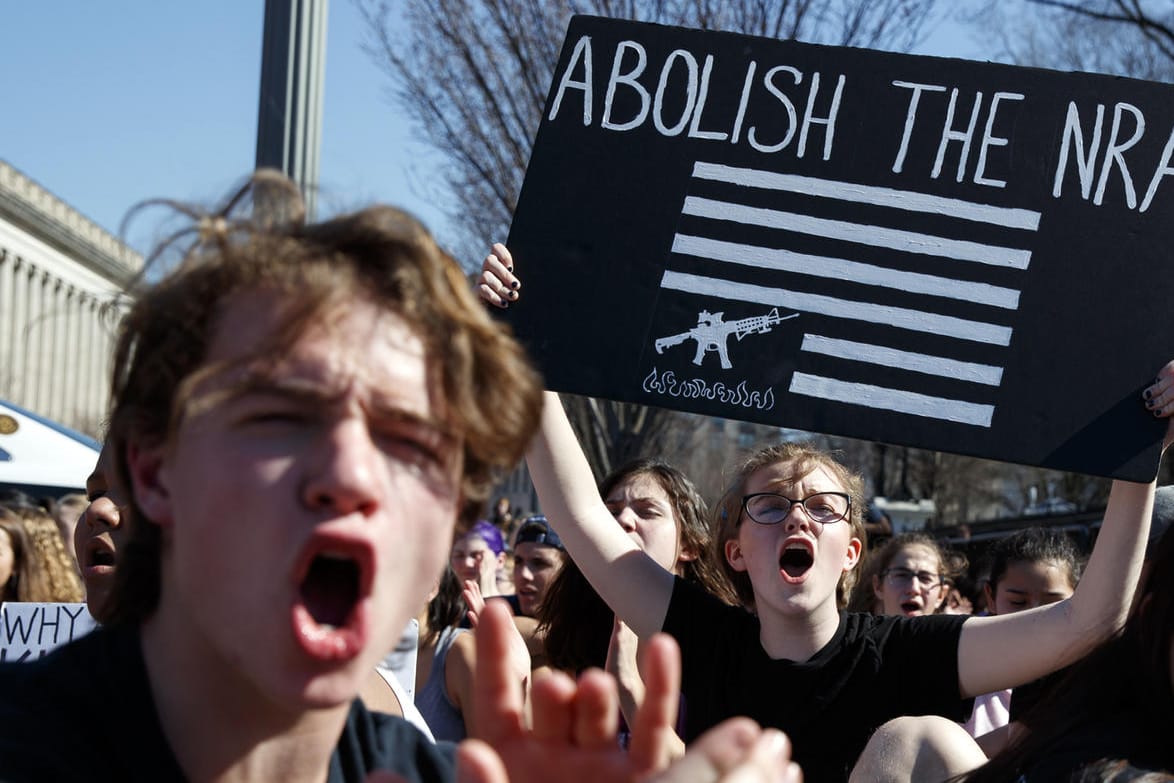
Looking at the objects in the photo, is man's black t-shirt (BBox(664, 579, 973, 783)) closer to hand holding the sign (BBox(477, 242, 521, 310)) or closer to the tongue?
hand holding the sign (BBox(477, 242, 521, 310))

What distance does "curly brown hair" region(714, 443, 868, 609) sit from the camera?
3.59 metres

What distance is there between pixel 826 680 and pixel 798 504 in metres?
0.49

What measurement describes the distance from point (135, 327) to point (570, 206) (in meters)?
2.06

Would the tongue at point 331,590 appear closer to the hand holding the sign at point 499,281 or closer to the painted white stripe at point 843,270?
the hand holding the sign at point 499,281

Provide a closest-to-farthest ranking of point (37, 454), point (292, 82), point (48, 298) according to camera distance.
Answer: point (292, 82), point (37, 454), point (48, 298)

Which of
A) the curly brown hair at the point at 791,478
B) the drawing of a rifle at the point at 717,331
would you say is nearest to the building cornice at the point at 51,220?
the curly brown hair at the point at 791,478

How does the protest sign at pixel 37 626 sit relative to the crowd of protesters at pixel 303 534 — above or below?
below

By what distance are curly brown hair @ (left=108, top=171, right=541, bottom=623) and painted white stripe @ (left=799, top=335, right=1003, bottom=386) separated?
6.18 ft

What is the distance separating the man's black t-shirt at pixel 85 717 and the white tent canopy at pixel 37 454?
25.4 ft

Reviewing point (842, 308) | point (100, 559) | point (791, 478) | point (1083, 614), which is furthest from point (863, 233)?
point (100, 559)

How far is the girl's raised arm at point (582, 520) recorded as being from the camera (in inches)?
131

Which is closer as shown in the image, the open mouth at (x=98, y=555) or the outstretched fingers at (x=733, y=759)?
the outstretched fingers at (x=733, y=759)

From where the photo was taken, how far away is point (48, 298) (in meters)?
60.6

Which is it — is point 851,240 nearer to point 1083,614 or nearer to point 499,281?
point 499,281
